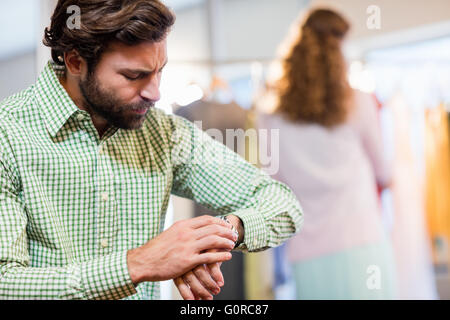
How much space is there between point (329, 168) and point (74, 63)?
976 millimetres

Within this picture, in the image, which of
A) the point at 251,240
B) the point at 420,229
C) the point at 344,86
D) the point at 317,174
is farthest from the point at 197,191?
the point at 420,229

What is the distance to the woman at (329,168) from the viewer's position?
69.9 inches

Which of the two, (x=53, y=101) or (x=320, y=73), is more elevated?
(x=320, y=73)

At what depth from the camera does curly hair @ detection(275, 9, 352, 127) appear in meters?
1.81

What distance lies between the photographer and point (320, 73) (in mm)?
1833

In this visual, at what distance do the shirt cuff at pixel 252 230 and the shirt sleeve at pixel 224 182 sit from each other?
0.09 ft

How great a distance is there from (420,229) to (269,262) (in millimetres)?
669

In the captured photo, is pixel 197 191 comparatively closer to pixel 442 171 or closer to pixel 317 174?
pixel 317 174

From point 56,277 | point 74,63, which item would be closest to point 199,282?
point 56,277

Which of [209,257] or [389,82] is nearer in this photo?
[209,257]

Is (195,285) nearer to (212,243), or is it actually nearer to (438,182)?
(212,243)
